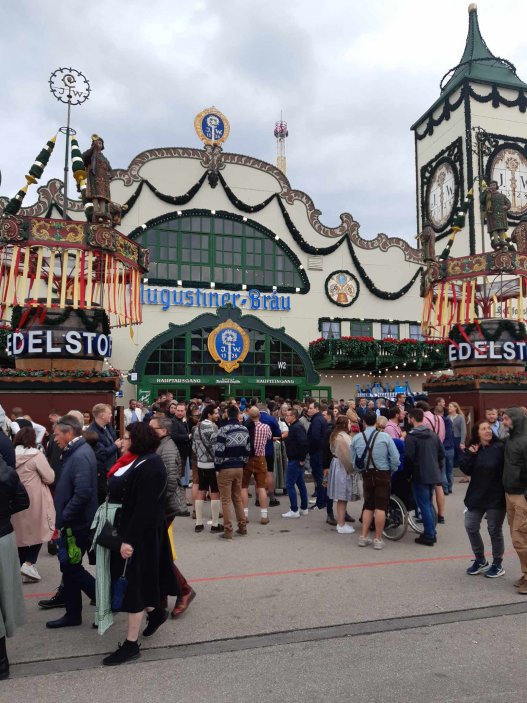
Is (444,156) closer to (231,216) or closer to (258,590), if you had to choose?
(231,216)

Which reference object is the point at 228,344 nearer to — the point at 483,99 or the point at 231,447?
the point at 231,447

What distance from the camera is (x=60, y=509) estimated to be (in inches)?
187

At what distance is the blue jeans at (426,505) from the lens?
7.21 metres

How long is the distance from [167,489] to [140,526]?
747 millimetres

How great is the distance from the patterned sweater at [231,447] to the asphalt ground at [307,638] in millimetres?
1250

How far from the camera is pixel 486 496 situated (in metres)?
5.81

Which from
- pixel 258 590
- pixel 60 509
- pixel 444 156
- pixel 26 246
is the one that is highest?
pixel 444 156

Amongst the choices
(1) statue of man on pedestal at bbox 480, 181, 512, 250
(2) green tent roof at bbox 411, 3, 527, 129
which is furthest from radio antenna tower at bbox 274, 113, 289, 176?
(1) statue of man on pedestal at bbox 480, 181, 512, 250

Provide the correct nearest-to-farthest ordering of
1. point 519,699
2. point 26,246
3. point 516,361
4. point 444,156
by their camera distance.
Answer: point 519,699 < point 26,246 < point 516,361 < point 444,156

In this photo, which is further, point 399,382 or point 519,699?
point 399,382

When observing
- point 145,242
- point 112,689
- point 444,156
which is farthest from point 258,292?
point 112,689

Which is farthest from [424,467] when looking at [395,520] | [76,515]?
[76,515]

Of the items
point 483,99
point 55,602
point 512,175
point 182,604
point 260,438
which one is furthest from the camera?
point 512,175

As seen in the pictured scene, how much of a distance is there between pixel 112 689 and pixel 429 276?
1514 centimetres
